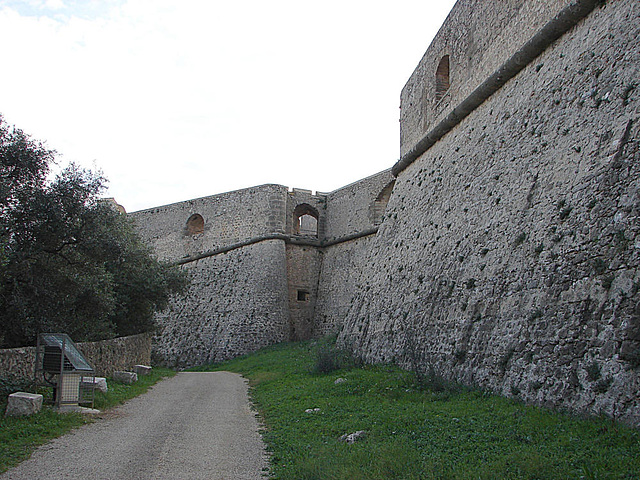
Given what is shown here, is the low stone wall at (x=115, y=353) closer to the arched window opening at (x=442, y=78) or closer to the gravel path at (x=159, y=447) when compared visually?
the gravel path at (x=159, y=447)

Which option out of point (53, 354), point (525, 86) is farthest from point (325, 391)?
point (525, 86)

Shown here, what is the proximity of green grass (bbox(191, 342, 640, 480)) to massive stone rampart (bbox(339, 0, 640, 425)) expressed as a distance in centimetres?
45

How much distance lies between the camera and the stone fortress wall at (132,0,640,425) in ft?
19.4

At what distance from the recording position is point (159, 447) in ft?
19.9

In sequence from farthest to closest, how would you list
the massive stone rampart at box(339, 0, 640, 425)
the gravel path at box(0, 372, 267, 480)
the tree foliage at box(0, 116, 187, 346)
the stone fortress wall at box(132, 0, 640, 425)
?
the tree foliage at box(0, 116, 187, 346) < the stone fortress wall at box(132, 0, 640, 425) < the massive stone rampart at box(339, 0, 640, 425) < the gravel path at box(0, 372, 267, 480)

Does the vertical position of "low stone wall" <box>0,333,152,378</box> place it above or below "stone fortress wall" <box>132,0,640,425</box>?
below

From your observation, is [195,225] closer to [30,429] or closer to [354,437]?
[30,429]

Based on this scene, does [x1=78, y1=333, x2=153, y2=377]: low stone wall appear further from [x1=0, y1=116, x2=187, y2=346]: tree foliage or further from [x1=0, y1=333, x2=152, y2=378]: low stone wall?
[x1=0, y1=116, x2=187, y2=346]: tree foliage

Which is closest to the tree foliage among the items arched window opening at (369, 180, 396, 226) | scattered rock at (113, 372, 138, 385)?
scattered rock at (113, 372, 138, 385)

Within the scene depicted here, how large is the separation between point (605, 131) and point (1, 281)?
9686mm

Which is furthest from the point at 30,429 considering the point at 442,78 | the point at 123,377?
the point at 442,78

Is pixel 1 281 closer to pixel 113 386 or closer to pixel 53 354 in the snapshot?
pixel 53 354

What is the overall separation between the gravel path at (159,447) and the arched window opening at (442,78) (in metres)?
9.45

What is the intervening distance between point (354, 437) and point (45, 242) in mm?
7104
